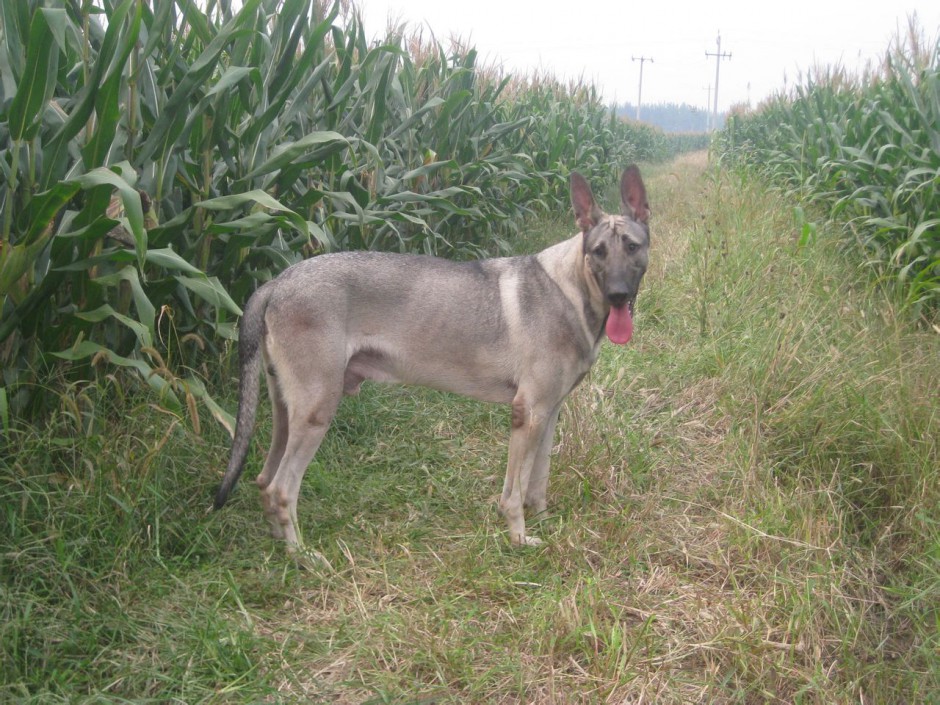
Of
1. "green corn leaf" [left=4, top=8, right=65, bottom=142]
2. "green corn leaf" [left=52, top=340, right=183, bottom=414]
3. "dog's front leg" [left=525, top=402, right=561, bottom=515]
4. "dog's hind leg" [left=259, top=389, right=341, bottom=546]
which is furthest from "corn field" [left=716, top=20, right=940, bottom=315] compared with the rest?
"green corn leaf" [left=4, top=8, right=65, bottom=142]

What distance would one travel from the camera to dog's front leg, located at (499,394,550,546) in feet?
12.4

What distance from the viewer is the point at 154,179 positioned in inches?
147

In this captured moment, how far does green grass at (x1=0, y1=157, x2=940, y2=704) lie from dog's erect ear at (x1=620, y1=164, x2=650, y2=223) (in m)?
1.23

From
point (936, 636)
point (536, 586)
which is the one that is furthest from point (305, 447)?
point (936, 636)

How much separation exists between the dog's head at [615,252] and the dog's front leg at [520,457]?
0.54m

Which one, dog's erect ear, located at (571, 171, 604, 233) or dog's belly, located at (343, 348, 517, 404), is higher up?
dog's erect ear, located at (571, 171, 604, 233)

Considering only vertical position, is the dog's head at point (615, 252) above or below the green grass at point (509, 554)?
above

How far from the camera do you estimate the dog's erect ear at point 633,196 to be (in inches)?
150

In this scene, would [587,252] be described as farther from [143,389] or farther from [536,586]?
[143,389]

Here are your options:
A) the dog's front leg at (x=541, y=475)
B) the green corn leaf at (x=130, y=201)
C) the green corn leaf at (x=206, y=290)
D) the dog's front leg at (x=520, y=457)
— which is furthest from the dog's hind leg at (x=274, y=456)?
the dog's front leg at (x=541, y=475)

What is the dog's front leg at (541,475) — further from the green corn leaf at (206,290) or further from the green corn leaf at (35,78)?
the green corn leaf at (35,78)

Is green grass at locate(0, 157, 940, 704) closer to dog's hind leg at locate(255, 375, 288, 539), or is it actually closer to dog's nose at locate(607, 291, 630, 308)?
dog's hind leg at locate(255, 375, 288, 539)

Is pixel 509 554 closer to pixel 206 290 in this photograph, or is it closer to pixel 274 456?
pixel 274 456

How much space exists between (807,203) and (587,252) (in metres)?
6.50
